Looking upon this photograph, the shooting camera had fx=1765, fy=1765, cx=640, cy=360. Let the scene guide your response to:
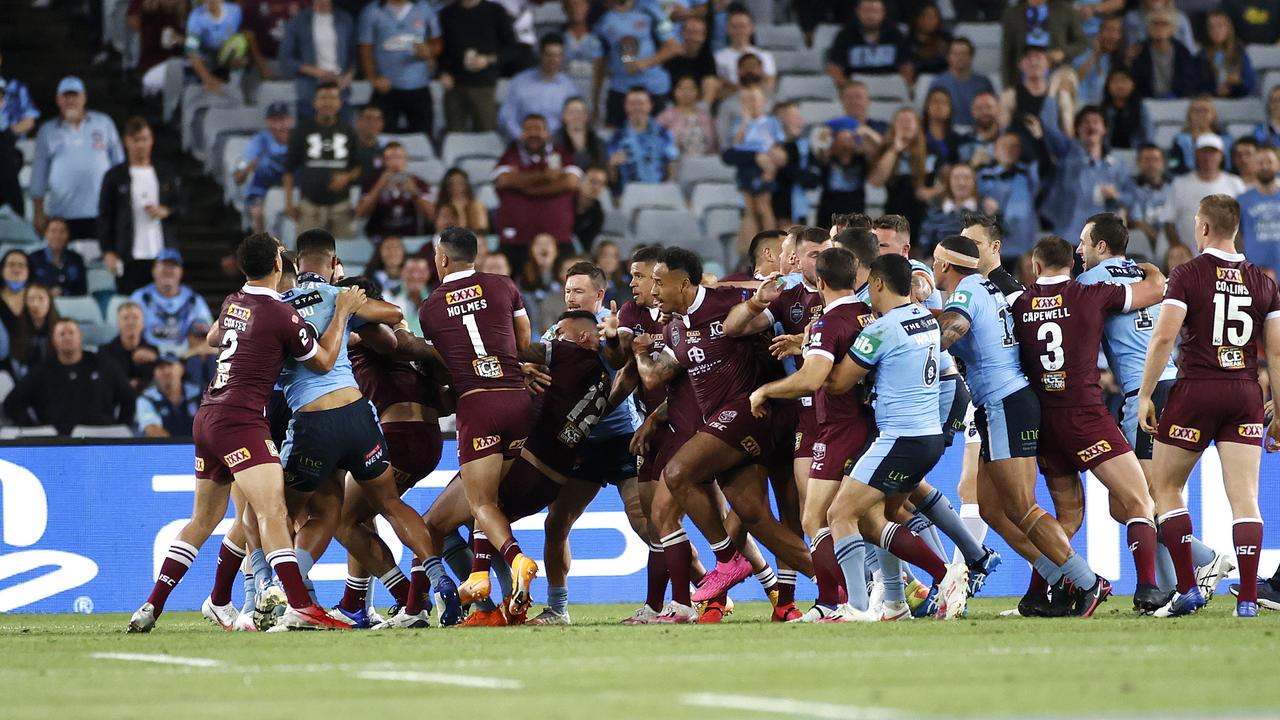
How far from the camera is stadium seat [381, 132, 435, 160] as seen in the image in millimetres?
20031

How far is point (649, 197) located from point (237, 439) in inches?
386

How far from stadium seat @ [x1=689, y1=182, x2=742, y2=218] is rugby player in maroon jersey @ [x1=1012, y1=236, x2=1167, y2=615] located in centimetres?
892

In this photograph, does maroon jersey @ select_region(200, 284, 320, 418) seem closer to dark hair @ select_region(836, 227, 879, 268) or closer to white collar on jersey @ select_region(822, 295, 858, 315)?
white collar on jersey @ select_region(822, 295, 858, 315)

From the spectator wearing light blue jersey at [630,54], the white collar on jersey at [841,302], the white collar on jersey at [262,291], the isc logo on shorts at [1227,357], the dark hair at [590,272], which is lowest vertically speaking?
the isc logo on shorts at [1227,357]

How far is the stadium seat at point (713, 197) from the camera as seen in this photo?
66.3 ft

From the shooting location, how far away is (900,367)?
1043 cm

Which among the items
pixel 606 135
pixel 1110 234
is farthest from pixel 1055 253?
pixel 606 135

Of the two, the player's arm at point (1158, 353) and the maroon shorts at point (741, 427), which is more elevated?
the player's arm at point (1158, 353)

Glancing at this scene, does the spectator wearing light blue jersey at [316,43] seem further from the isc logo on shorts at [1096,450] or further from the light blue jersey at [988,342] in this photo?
the isc logo on shorts at [1096,450]

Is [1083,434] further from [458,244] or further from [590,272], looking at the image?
[458,244]

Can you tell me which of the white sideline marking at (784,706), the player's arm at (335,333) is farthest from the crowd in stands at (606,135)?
the white sideline marking at (784,706)

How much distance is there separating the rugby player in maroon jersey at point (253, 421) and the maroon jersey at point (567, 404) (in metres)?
1.60

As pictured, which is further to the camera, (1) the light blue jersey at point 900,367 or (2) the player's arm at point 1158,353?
(2) the player's arm at point 1158,353

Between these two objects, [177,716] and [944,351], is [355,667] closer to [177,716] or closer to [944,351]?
[177,716]
